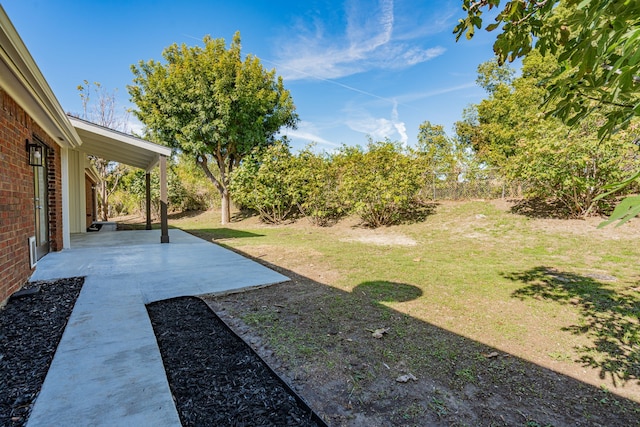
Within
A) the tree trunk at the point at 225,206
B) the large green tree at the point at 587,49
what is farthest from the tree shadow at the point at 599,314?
the tree trunk at the point at 225,206

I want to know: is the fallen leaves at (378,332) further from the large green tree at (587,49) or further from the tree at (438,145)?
the tree at (438,145)

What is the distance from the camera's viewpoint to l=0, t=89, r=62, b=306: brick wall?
12.2ft

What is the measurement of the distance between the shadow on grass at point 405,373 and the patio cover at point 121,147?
576 centimetres

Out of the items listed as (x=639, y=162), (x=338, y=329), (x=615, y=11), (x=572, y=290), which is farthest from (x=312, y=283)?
(x=639, y=162)

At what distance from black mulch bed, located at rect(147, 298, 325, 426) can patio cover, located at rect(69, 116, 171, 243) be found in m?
5.88

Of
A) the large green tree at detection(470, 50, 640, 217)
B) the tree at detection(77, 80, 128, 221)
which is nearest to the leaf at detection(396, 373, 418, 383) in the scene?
the large green tree at detection(470, 50, 640, 217)

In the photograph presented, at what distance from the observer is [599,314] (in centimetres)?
358

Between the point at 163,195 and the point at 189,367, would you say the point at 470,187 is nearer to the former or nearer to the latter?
the point at 163,195

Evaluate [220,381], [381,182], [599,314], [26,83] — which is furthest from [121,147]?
[599,314]

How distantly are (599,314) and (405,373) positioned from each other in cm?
270

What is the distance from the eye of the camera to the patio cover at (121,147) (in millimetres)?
7438

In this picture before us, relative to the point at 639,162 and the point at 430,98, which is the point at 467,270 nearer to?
the point at 639,162

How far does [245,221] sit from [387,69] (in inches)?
422

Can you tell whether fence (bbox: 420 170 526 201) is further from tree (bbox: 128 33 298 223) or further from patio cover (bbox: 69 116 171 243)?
patio cover (bbox: 69 116 171 243)
